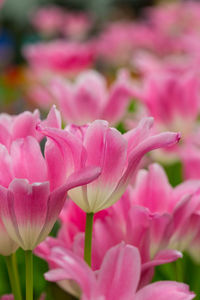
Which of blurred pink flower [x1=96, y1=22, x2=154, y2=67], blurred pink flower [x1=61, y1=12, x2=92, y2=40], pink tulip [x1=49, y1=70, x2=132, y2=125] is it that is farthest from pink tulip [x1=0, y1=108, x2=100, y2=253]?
blurred pink flower [x1=61, y1=12, x2=92, y2=40]

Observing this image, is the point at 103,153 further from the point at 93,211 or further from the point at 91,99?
the point at 91,99

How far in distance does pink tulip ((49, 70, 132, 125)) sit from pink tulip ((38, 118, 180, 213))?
276mm

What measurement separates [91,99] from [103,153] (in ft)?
1.01

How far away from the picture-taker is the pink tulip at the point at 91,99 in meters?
0.56

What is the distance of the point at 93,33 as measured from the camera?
331 centimetres

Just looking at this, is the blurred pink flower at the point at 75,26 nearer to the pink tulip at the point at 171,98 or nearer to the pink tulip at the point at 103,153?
the pink tulip at the point at 171,98

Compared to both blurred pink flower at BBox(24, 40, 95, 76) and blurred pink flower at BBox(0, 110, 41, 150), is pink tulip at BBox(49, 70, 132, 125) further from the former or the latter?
blurred pink flower at BBox(24, 40, 95, 76)

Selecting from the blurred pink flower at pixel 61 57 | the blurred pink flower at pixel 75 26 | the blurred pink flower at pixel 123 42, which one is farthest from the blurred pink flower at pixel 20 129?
the blurred pink flower at pixel 75 26

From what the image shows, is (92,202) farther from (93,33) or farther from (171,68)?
(93,33)

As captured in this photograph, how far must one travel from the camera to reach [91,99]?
1.87 feet

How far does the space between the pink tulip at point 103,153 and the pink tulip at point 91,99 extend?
0.28 metres

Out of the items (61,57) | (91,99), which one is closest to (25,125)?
(91,99)

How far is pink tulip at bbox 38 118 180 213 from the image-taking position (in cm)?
26

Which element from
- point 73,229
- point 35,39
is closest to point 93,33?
point 35,39
